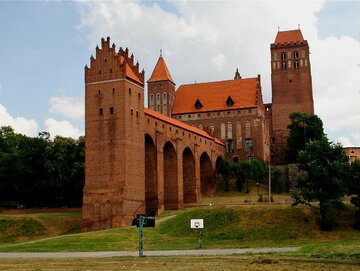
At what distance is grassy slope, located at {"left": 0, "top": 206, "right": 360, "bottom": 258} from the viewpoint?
115 feet

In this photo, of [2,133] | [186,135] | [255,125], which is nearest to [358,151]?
[255,125]

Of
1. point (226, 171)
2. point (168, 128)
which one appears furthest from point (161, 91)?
point (168, 128)

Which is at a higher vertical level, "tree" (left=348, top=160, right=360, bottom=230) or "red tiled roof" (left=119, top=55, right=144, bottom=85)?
"red tiled roof" (left=119, top=55, right=144, bottom=85)

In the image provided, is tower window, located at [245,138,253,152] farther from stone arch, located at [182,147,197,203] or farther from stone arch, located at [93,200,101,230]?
stone arch, located at [93,200,101,230]

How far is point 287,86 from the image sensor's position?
91.9 metres

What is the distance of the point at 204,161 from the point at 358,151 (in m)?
31.7

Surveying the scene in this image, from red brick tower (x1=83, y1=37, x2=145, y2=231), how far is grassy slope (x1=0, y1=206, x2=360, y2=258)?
7247 millimetres

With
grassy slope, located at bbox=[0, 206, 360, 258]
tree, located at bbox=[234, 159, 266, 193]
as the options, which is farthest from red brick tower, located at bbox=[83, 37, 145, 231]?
tree, located at bbox=[234, 159, 266, 193]

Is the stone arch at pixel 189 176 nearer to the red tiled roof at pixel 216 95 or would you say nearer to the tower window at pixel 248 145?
the tower window at pixel 248 145

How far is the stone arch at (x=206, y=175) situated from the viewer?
7744cm

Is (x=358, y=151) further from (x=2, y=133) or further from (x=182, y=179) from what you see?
(x=2, y=133)

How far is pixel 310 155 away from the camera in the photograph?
41375 millimetres

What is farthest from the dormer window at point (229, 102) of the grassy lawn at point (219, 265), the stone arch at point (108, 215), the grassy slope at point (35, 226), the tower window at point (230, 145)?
the grassy lawn at point (219, 265)

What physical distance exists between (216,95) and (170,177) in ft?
90.0
